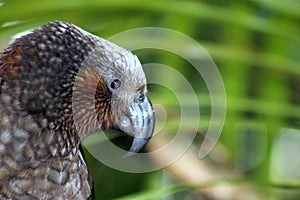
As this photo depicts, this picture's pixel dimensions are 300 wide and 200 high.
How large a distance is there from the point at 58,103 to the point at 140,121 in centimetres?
16

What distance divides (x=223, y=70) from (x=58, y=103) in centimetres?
47

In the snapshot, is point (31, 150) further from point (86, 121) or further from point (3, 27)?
point (3, 27)

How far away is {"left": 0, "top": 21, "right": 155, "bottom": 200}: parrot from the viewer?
62.7 inches

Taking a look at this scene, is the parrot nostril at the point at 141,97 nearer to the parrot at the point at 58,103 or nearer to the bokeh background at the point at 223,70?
the parrot at the point at 58,103

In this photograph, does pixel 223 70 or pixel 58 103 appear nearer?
pixel 58 103

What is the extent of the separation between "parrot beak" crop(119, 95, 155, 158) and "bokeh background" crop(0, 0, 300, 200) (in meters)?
0.15

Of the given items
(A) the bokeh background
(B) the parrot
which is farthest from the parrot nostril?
(A) the bokeh background

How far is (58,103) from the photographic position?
63.4 inches

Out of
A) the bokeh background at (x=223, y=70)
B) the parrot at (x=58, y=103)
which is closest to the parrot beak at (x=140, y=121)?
the parrot at (x=58, y=103)

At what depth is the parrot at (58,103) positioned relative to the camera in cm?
159

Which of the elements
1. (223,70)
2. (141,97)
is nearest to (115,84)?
(141,97)

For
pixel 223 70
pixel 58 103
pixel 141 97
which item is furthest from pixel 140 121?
pixel 223 70

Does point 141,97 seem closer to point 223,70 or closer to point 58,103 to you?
point 58,103

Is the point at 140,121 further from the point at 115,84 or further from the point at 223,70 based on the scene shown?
the point at 223,70
